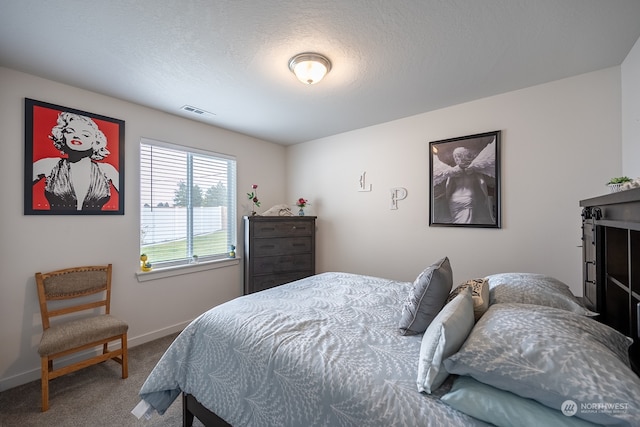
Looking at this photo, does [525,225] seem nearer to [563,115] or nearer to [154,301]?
[563,115]

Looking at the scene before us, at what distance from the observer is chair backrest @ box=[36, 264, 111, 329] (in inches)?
84.4

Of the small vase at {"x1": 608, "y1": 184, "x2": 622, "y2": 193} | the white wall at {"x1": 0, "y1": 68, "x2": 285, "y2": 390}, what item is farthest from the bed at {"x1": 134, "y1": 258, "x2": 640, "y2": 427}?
the white wall at {"x1": 0, "y1": 68, "x2": 285, "y2": 390}

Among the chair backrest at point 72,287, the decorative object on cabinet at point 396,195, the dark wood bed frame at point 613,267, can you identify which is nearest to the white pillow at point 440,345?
the dark wood bed frame at point 613,267

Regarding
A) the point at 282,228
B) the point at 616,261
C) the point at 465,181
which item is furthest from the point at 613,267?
the point at 282,228

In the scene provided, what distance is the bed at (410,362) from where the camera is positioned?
30.8 inches

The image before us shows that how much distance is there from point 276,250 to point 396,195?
1743mm

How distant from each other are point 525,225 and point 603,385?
2.11 metres

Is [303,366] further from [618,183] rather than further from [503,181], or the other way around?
[503,181]

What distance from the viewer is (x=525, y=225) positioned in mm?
2461

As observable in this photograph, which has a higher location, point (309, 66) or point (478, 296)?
point (309, 66)

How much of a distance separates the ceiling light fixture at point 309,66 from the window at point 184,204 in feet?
6.33

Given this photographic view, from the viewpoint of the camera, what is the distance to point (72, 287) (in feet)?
7.50

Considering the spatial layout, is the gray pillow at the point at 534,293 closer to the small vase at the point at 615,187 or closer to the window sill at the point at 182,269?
the small vase at the point at 615,187

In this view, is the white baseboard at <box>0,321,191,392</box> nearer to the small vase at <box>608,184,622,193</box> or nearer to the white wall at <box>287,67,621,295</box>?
the white wall at <box>287,67,621,295</box>
